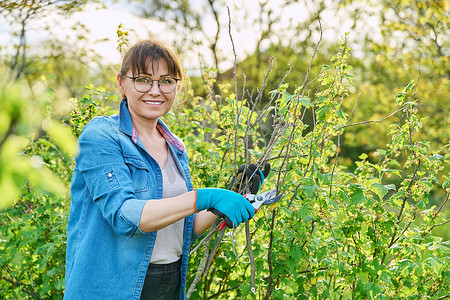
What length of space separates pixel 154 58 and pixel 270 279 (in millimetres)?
1598

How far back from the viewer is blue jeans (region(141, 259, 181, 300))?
193 cm

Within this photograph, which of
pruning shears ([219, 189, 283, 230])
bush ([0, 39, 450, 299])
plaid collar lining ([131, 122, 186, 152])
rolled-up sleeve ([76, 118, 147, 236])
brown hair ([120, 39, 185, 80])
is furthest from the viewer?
bush ([0, 39, 450, 299])

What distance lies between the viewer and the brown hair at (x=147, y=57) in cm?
195

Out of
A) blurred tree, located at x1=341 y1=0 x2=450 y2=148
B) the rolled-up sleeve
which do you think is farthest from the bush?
blurred tree, located at x1=341 y1=0 x2=450 y2=148

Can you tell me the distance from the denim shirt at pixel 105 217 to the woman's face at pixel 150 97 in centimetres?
11

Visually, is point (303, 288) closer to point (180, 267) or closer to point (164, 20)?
point (180, 267)

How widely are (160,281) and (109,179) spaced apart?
57 centimetres

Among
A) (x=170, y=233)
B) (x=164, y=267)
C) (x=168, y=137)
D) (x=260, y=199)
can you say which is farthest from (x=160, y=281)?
(x=168, y=137)

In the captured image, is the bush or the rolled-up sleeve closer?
the rolled-up sleeve

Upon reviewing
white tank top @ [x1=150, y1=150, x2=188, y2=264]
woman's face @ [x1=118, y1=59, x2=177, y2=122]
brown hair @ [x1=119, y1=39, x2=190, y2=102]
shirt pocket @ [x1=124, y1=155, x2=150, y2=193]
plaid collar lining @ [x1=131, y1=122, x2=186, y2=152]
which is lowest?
white tank top @ [x1=150, y1=150, x2=188, y2=264]

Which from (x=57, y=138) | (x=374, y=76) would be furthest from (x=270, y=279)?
(x=374, y=76)

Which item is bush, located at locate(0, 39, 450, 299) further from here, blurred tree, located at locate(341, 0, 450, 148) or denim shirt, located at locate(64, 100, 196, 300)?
blurred tree, located at locate(341, 0, 450, 148)

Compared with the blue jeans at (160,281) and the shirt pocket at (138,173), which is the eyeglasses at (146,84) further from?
the blue jeans at (160,281)

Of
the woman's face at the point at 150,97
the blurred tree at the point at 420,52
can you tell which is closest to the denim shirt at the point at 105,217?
the woman's face at the point at 150,97
